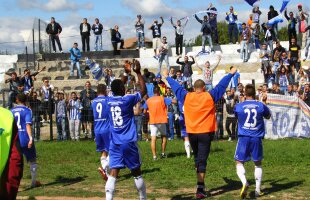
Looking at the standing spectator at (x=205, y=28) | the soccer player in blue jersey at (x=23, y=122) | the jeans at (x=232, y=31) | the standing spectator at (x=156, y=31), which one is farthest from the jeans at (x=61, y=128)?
the jeans at (x=232, y=31)

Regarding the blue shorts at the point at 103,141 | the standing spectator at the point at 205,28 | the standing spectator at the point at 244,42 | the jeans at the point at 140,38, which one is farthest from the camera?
the jeans at the point at 140,38

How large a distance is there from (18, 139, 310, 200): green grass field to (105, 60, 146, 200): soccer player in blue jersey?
1.65m

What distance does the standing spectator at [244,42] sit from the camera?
29203mm

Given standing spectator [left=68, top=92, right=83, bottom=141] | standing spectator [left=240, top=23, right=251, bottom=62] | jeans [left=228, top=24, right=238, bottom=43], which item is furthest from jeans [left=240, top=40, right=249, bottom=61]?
standing spectator [left=68, top=92, right=83, bottom=141]

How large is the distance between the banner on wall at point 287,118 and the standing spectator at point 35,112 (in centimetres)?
813

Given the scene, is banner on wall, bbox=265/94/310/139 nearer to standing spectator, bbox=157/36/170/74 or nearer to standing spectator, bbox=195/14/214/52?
standing spectator, bbox=157/36/170/74

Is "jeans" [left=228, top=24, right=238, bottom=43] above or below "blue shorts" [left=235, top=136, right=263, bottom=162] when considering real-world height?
above

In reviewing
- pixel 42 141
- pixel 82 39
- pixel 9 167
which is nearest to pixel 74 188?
pixel 9 167

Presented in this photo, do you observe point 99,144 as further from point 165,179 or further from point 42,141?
point 42,141

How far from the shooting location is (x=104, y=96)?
12.7m

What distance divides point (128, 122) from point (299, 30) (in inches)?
842

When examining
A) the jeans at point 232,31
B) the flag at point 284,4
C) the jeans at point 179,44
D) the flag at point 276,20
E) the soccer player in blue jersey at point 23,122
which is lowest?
the soccer player in blue jersey at point 23,122

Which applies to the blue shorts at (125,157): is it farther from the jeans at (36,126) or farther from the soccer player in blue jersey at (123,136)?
the jeans at (36,126)

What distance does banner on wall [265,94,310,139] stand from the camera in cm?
2042
